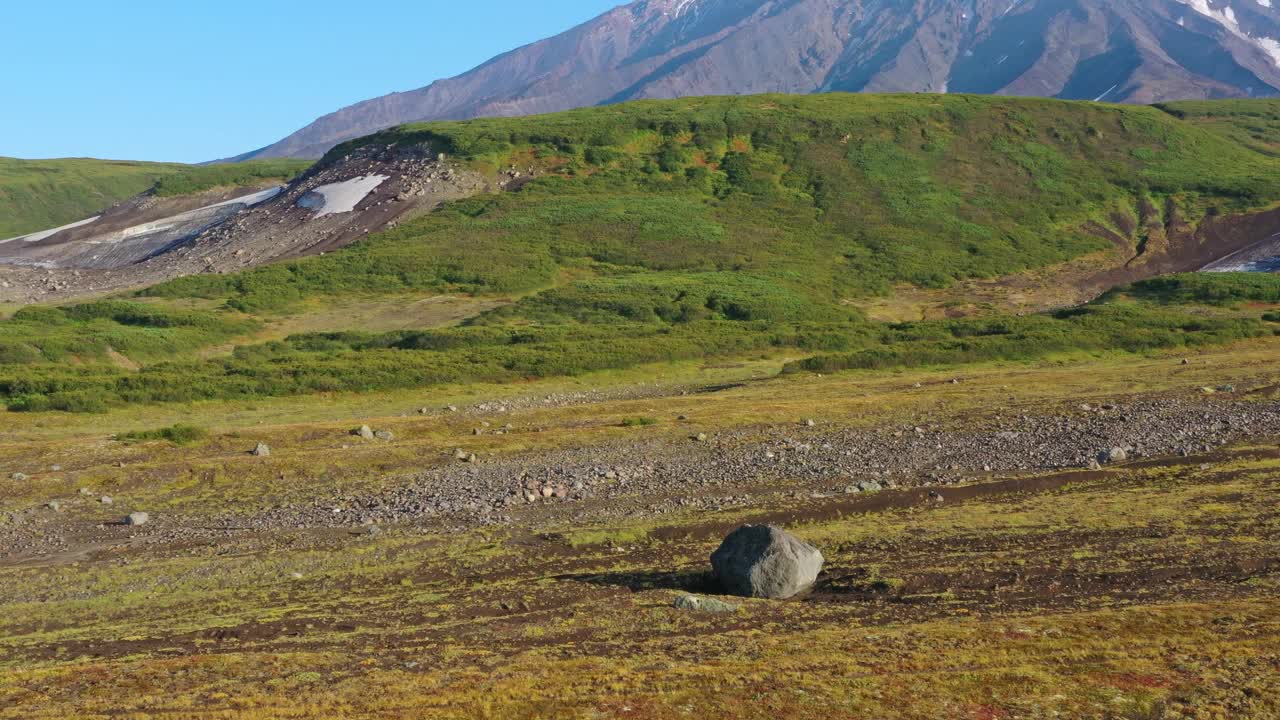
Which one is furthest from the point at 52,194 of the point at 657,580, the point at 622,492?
the point at 657,580

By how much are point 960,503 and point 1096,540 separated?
17.9 feet

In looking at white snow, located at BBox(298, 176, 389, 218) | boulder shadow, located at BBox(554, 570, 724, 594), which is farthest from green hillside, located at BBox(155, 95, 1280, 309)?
boulder shadow, located at BBox(554, 570, 724, 594)

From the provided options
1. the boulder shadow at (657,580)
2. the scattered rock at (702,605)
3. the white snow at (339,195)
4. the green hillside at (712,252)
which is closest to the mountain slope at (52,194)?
the white snow at (339,195)

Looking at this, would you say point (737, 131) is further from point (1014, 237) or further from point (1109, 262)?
point (1109, 262)

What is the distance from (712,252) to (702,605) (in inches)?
3343

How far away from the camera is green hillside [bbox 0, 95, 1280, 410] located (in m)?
65.6

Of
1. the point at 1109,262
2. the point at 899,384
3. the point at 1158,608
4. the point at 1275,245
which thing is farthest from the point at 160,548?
the point at 1275,245

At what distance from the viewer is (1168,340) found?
6681 centimetres

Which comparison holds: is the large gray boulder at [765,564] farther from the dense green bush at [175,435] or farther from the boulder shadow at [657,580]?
the dense green bush at [175,435]

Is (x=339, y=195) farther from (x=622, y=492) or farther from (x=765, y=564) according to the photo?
(x=765, y=564)

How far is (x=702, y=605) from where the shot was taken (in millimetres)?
21625

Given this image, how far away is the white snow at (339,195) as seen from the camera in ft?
380

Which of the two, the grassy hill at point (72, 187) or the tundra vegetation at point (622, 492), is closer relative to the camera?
the tundra vegetation at point (622, 492)

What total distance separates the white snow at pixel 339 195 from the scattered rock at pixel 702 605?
99287mm
